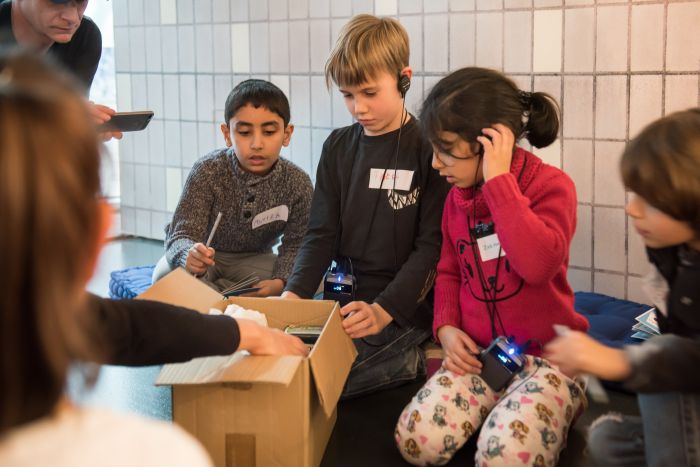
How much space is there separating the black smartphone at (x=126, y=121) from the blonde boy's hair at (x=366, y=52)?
25.8 inches

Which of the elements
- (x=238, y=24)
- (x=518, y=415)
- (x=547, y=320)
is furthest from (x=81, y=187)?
(x=238, y=24)

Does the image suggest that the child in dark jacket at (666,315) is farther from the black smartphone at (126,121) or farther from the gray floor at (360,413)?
the black smartphone at (126,121)

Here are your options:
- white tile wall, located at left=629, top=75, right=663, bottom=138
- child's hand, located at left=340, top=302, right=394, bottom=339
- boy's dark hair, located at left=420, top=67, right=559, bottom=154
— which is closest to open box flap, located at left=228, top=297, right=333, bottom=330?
child's hand, located at left=340, top=302, right=394, bottom=339

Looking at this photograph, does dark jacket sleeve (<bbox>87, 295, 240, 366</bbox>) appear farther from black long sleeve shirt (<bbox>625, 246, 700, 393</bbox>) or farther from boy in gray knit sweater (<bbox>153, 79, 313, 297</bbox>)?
boy in gray knit sweater (<bbox>153, 79, 313, 297</bbox>)

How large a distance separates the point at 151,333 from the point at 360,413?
35.9 inches

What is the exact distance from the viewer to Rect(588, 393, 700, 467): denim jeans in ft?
4.38

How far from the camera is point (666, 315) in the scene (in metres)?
1.46

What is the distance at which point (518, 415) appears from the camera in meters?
1.66

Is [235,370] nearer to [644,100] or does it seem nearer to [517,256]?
[517,256]

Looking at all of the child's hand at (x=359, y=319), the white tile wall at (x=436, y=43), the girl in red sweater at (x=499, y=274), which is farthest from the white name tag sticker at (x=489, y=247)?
the white tile wall at (x=436, y=43)

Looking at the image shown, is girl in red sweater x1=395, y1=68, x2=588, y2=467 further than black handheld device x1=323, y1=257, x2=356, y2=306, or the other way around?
black handheld device x1=323, y1=257, x2=356, y2=306

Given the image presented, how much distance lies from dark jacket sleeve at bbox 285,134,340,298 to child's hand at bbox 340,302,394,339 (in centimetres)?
30

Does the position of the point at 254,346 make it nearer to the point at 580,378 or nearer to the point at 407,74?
the point at 580,378

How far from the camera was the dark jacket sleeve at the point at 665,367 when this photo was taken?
49.1 inches
